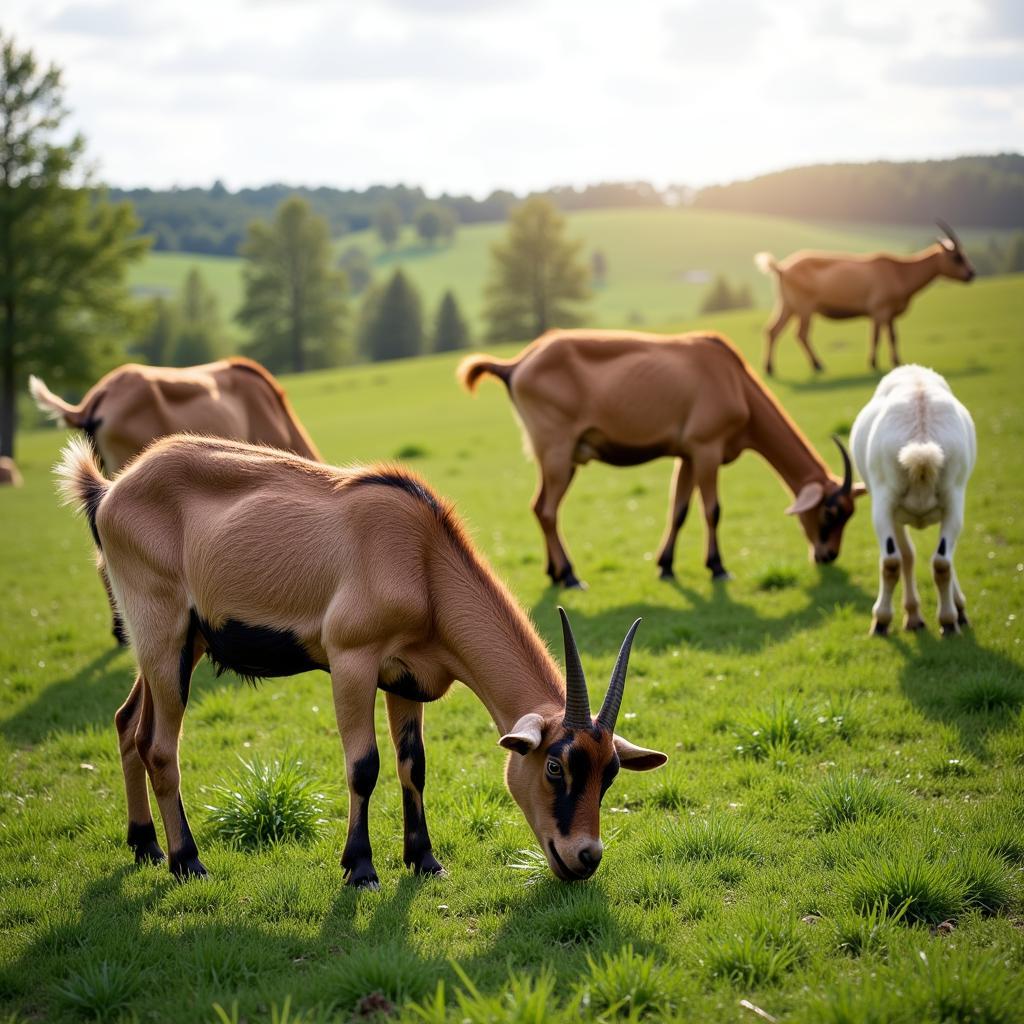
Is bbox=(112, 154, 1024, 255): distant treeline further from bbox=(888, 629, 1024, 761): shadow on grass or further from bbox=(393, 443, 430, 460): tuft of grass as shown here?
bbox=(888, 629, 1024, 761): shadow on grass

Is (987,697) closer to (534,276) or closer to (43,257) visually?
(43,257)

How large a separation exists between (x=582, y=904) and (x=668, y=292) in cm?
11309

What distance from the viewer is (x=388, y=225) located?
151875 millimetres

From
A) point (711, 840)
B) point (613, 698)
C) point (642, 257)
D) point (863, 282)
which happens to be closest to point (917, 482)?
point (711, 840)

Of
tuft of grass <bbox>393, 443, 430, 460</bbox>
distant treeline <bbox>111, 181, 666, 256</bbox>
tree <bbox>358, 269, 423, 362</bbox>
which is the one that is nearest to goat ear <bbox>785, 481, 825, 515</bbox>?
tuft of grass <bbox>393, 443, 430, 460</bbox>

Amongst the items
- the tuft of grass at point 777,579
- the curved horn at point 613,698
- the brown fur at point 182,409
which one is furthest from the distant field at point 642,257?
the curved horn at point 613,698

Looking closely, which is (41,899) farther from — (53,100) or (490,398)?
(53,100)

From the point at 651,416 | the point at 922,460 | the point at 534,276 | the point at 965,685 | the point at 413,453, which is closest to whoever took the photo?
the point at 965,685

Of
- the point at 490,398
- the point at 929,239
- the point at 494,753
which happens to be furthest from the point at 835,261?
the point at 929,239

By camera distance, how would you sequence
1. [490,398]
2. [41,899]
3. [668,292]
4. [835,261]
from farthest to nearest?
[668,292], [490,398], [835,261], [41,899]

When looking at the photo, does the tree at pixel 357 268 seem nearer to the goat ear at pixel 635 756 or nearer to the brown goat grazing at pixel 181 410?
the brown goat grazing at pixel 181 410

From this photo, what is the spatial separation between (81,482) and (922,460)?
648 cm

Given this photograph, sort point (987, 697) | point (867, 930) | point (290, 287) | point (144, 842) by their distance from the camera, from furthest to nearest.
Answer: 1. point (290, 287)
2. point (987, 697)
3. point (144, 842)
4. point (867, 930)

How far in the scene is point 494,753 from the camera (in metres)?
7.71
